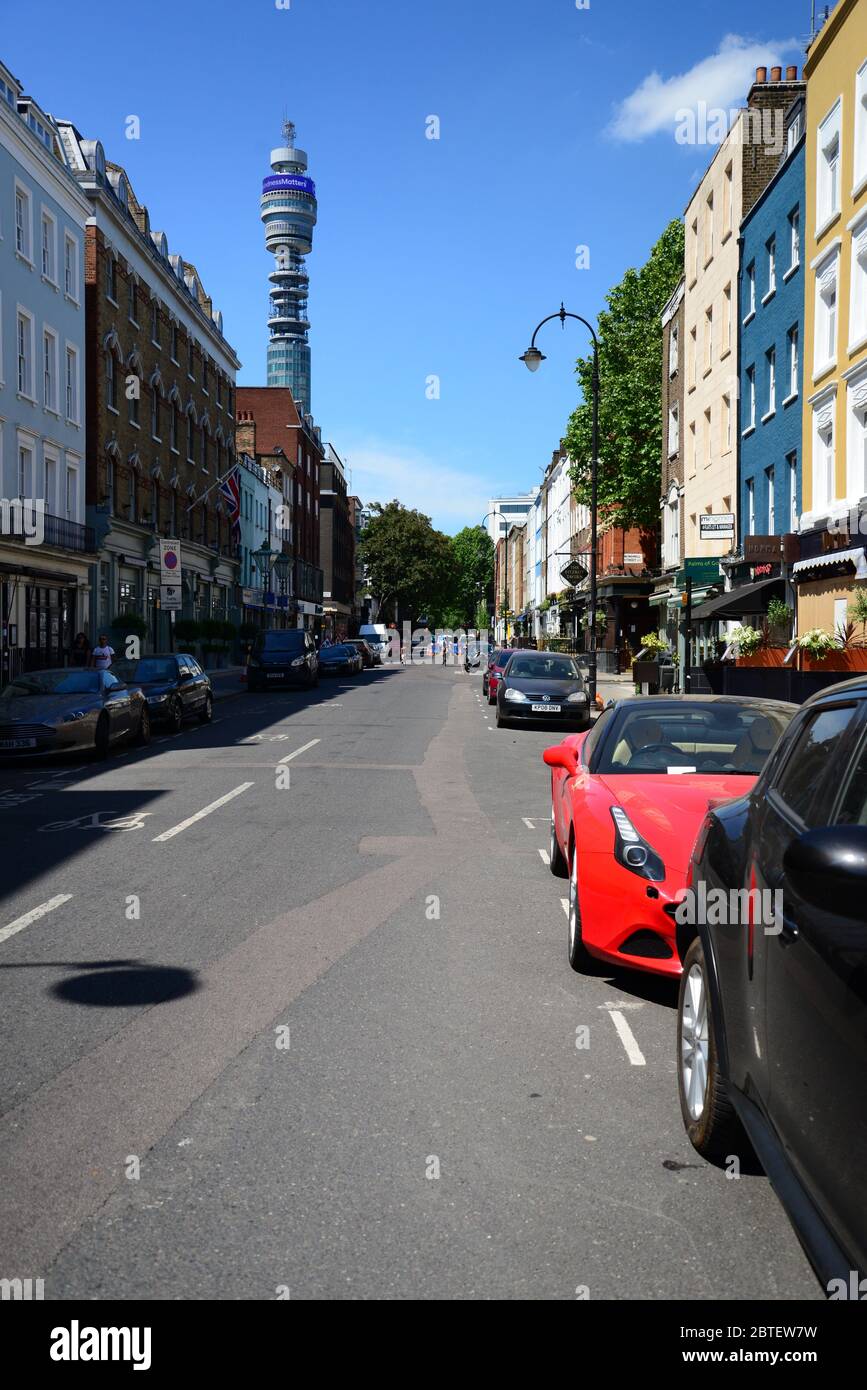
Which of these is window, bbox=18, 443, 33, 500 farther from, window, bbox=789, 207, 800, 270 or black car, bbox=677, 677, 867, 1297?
black car, bbox=677, 677, 867, 1297

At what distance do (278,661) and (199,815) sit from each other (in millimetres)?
27386

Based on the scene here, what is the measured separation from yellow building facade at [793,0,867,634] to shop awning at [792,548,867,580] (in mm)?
23

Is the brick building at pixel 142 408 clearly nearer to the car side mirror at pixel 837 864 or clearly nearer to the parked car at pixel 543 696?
the parked car at pixel 543 696

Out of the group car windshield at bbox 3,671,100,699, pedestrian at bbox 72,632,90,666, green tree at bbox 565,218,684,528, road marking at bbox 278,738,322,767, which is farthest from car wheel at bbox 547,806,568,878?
green tree at bbox 565,218,684,528

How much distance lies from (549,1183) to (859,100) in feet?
76.5

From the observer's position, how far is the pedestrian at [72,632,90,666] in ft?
117

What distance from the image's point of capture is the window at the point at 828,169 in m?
23.6

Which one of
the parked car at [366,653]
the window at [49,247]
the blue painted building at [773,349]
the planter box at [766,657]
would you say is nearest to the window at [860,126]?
the blue painted building at [773,349]

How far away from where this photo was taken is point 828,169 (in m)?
24.4

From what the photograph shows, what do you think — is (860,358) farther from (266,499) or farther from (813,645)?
(266,499)

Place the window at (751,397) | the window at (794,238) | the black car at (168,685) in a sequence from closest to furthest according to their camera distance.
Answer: the black car at (168,685) → the window at (794,238) → the window at (751,397)

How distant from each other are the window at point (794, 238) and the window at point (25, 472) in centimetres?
2047

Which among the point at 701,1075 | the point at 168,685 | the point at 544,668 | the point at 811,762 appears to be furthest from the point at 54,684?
the point at 811,762
